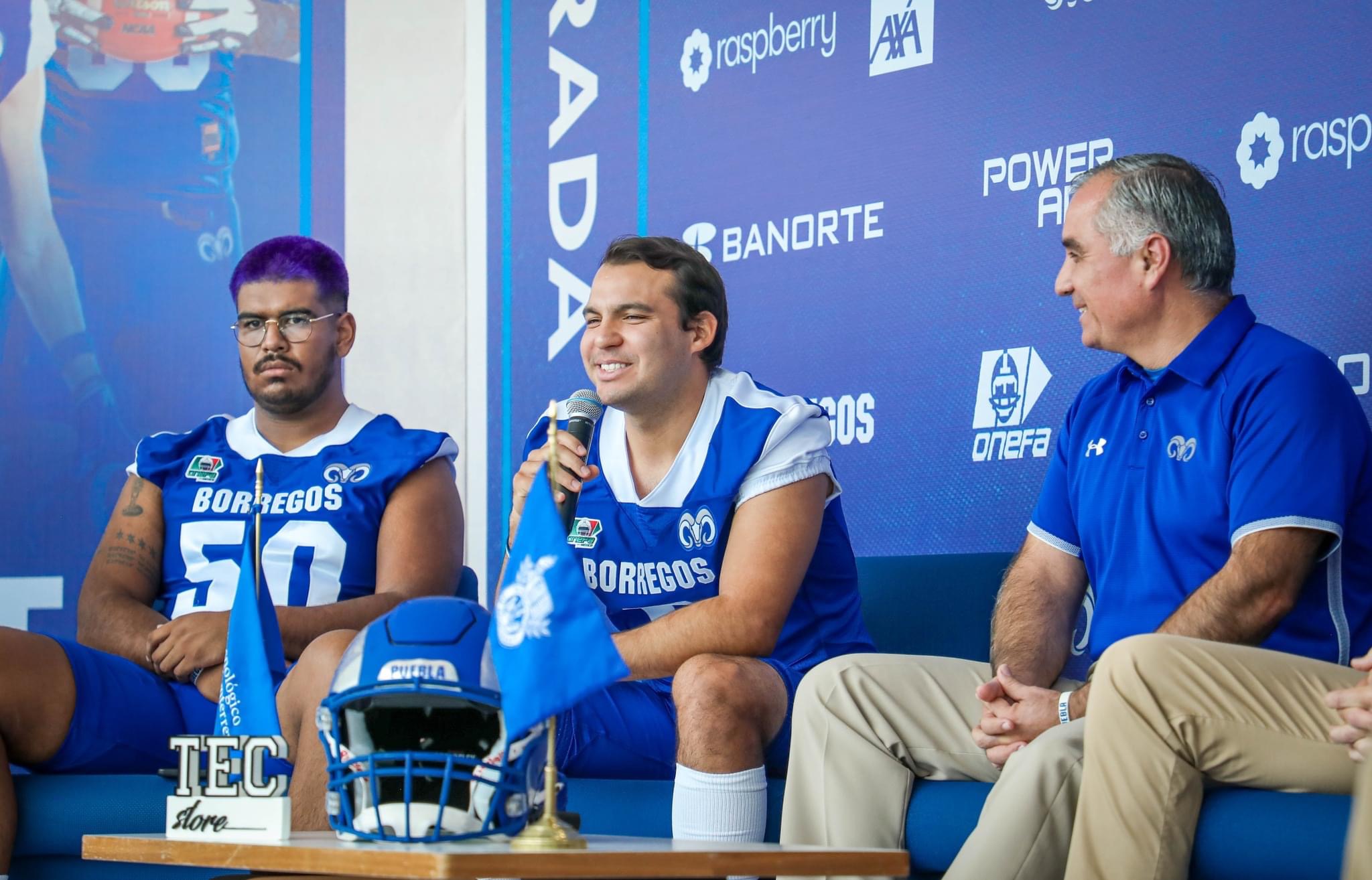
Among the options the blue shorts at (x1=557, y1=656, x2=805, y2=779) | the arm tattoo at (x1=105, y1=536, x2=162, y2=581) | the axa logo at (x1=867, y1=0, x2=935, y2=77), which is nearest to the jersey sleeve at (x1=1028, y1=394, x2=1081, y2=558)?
the blue shorts at (x1=557, y1=656, x2=805, y2=779)

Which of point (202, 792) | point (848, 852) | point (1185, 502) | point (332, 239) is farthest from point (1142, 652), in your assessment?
point (332, 239)

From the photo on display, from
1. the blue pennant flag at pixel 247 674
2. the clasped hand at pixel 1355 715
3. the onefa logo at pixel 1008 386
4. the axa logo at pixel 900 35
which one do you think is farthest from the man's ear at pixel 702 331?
the clasped hand at pixel 1355 715

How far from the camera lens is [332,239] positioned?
14.1 ft

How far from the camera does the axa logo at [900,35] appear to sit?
338 centimetres

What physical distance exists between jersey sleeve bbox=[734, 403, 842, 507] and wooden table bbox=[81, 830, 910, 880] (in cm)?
116

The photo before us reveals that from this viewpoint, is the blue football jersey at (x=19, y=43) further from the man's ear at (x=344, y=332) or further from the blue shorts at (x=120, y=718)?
the blue shorts at (x=120, y=718)

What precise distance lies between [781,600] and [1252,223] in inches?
42.4

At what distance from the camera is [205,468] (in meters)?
3.20

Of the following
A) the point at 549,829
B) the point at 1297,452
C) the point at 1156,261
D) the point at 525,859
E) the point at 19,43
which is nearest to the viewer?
the point at 525,859

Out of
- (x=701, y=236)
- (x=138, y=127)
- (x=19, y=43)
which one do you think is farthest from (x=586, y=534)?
(x=19, y=43)

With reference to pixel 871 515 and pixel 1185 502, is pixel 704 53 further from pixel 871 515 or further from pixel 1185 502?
pixel 1185 502

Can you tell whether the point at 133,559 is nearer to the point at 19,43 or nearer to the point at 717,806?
the point at 717,806

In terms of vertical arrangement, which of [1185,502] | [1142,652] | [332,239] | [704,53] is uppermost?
[704,53]

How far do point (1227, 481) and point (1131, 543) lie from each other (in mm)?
167
